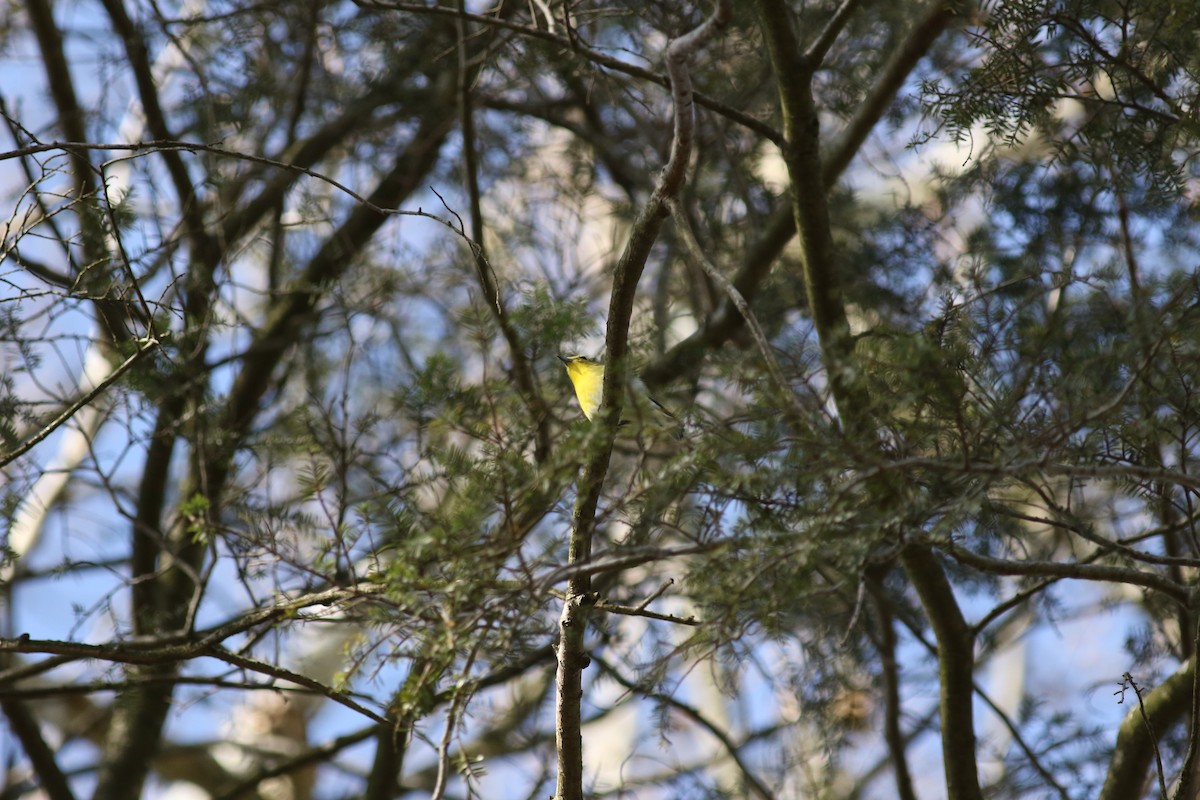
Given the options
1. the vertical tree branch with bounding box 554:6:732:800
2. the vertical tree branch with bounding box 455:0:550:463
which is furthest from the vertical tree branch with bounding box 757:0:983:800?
the vertical tree branch with bounding box 455:0:550:463

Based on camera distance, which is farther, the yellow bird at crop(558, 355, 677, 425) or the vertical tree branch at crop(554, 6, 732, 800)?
the yellow bird at crop(558, 355, 677, 425)

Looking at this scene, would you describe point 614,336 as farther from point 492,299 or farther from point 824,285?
point 824,285

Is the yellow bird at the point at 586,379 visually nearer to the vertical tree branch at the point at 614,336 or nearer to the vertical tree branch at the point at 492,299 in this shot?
the vertical tree branch at the point at 492,299

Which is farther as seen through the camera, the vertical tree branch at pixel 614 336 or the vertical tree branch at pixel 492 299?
the vertical tree branch at pixel 492 299

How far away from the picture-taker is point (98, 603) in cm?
371

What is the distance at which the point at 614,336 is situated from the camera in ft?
7.87

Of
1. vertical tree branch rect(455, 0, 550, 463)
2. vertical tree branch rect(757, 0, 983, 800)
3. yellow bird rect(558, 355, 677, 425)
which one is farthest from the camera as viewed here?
yellow bird rect(558, 355, 677, 425)

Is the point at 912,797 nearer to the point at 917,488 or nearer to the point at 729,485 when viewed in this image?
the point at 917,488

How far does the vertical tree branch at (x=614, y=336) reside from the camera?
2162mm

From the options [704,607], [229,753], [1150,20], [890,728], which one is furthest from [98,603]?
[229,753]

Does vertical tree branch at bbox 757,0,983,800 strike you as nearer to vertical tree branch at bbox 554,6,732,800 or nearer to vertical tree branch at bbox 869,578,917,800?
vertical tree branch at bbox 554,6,732,800

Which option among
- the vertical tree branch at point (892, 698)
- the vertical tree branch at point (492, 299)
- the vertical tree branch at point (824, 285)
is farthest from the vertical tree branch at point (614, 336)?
the vertical tree branch at point (892, 698)

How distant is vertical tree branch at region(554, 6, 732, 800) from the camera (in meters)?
2.16

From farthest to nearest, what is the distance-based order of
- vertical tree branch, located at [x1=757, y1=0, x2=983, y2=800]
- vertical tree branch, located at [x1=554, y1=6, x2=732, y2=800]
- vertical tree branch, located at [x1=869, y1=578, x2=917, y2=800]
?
vertical tree branch, located at [x1=869, y1=578, x2=917, y2=800] < vertical tree branch, located at [x1=757, y1=0, x2=983, y2=800] < vertical tree branch, located at [x1=554, y1=6, x2=732, y2=800]
